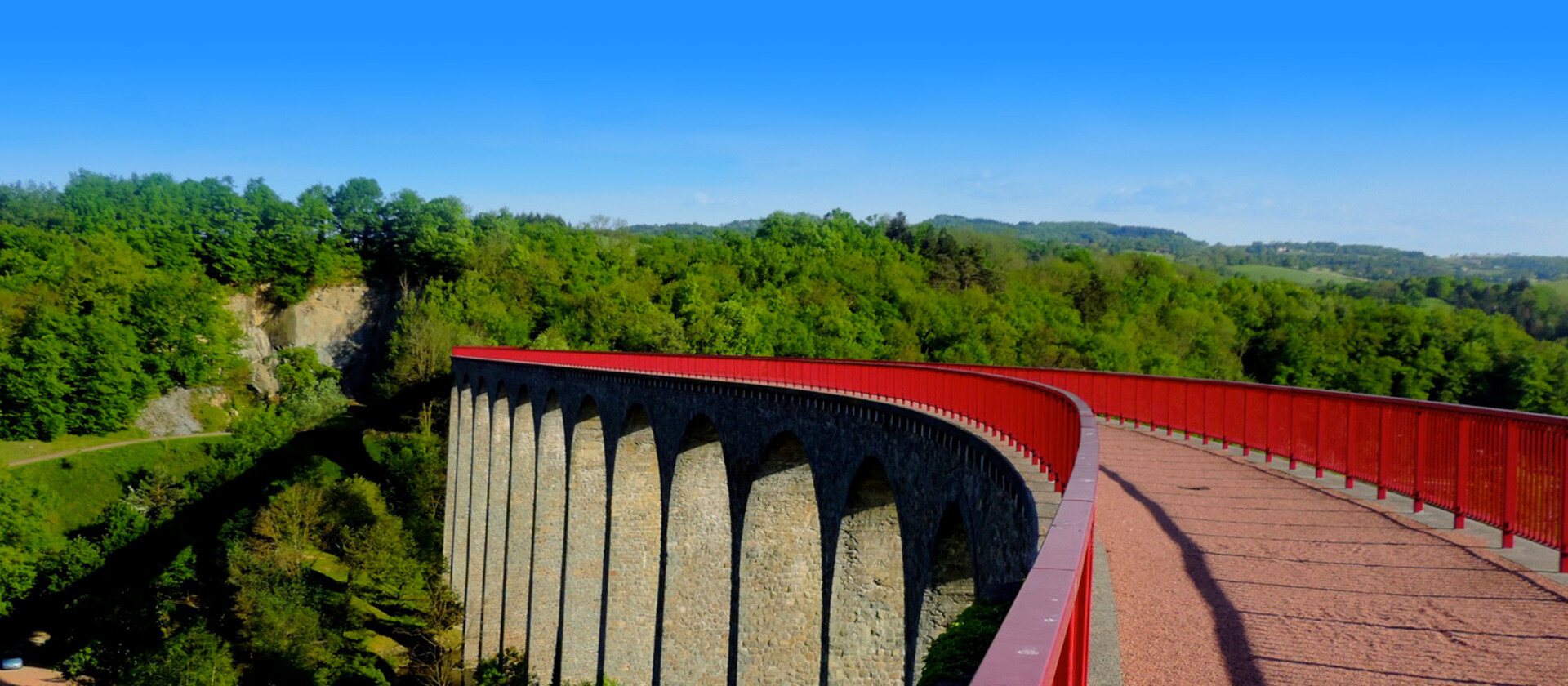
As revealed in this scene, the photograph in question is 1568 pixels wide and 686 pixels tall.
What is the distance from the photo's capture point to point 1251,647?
18.6ft

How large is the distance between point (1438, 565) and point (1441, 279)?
407 ft

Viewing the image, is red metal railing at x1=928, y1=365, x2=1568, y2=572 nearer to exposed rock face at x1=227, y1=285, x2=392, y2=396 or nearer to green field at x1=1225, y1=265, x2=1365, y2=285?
exposed rock face at x1=227, y1=285, x2=392, y2=396

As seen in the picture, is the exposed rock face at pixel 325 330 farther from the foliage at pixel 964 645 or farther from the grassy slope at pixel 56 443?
the foliage at pixel 964 645

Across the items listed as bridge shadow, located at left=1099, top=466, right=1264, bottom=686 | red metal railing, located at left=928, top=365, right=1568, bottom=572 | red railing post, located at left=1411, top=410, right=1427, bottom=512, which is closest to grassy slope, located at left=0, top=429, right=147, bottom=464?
red metal railing, located at left=928, top=365, right=1568, bottom=572

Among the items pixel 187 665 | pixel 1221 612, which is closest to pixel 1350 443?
pixel 1221 612

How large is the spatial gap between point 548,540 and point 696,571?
442 inches

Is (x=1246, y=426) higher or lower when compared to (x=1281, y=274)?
lower

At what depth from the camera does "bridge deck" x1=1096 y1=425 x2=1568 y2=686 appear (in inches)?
212

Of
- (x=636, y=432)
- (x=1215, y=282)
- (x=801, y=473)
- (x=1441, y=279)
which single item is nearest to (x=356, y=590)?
(x=636, y=432)

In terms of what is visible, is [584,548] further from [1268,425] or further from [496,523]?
[1268,425]

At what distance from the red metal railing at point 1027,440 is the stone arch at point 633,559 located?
2.21 m

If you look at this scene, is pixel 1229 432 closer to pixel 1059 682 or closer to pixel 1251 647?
pixel 1251 647

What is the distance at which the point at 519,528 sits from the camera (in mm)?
36844

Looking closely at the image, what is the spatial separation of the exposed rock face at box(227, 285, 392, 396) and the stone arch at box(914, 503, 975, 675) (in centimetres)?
7067
